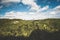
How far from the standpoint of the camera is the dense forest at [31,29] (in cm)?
284

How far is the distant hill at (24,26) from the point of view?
2869 mm

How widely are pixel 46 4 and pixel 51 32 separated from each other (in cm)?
55

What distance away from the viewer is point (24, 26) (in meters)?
2.91

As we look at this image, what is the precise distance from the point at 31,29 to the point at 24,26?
0.15m

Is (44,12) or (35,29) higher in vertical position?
(44,12)

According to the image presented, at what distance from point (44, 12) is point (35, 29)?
0.37 m

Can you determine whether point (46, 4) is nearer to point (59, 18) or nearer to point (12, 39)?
point (59, 18)

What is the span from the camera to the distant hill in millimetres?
2869

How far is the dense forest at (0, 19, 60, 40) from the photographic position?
112 inches

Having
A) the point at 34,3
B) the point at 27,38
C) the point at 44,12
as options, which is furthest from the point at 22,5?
the point at 27,38

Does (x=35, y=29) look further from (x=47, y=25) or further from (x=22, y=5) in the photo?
(x=22, y=5)

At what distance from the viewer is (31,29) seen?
9.49 feet

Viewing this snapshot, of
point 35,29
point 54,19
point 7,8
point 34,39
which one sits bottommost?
point 34,39

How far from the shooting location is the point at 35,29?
114 inches
